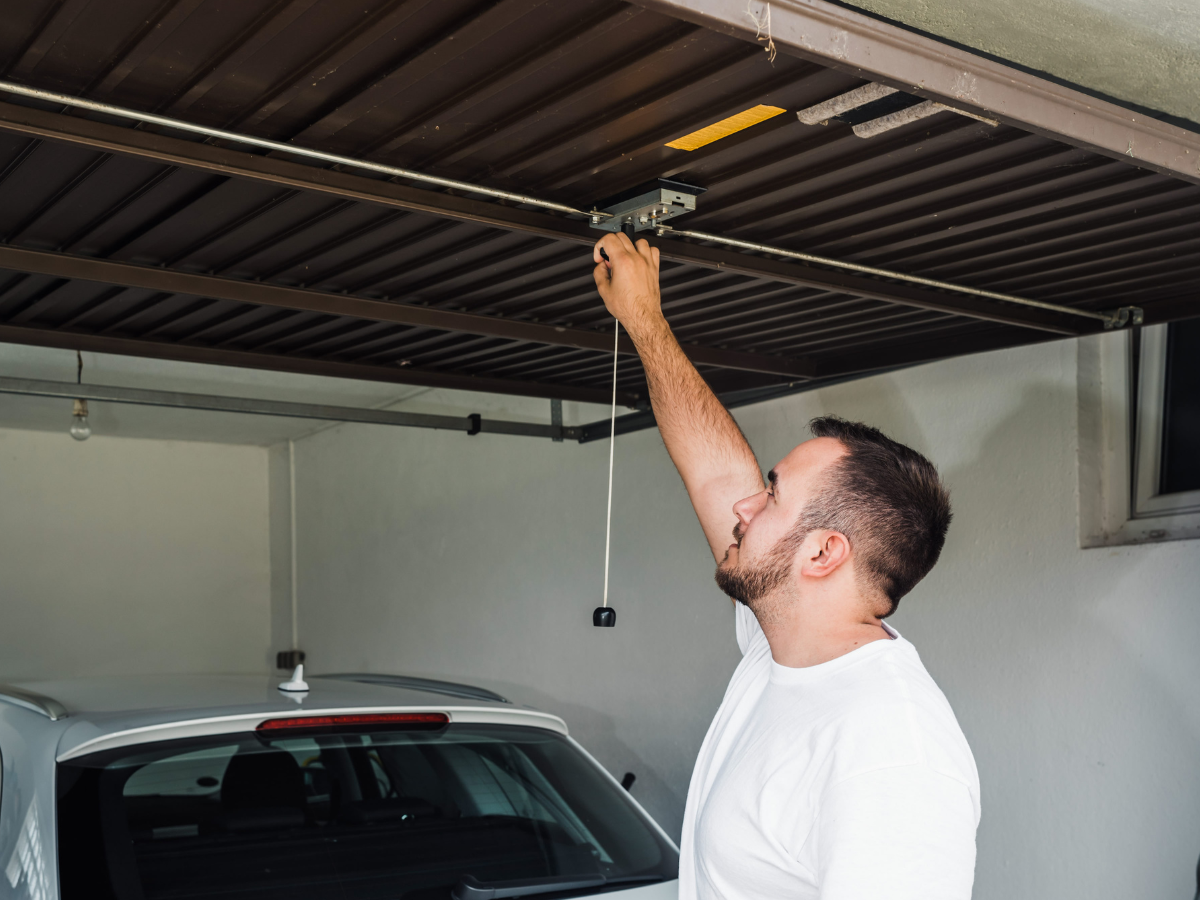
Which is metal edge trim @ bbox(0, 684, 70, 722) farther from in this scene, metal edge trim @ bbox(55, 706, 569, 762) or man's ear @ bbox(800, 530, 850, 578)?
man's ear @ bbox(800, 530, 850, 578)

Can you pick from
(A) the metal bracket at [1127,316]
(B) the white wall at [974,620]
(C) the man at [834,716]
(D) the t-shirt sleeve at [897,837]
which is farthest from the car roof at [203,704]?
(A) the metal bracket at [1127,316]

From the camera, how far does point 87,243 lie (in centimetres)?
308

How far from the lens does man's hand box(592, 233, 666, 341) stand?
2486 mm

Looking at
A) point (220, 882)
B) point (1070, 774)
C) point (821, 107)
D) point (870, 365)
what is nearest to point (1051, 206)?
point (821, 107)

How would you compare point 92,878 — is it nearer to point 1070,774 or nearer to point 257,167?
point 257,167

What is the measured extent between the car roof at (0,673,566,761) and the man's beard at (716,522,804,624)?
116 cm

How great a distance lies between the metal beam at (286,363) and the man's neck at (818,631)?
3093 millimetres

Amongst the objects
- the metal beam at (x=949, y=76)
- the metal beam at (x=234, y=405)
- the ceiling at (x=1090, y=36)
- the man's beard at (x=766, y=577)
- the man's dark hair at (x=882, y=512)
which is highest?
the ceiling at (x=1090, y=36)

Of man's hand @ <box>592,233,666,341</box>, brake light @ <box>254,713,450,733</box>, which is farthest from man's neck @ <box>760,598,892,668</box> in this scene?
brake light @ <box>254,713,450,733</box>

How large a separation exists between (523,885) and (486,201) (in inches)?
66.4

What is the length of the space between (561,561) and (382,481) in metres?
2.64

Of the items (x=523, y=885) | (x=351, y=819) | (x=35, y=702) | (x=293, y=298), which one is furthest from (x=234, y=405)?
(x=523, y=885)

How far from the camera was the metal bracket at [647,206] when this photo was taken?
255cm

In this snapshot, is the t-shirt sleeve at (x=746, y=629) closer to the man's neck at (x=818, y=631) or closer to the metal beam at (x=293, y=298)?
the man's neck at (x=818, y=631)
